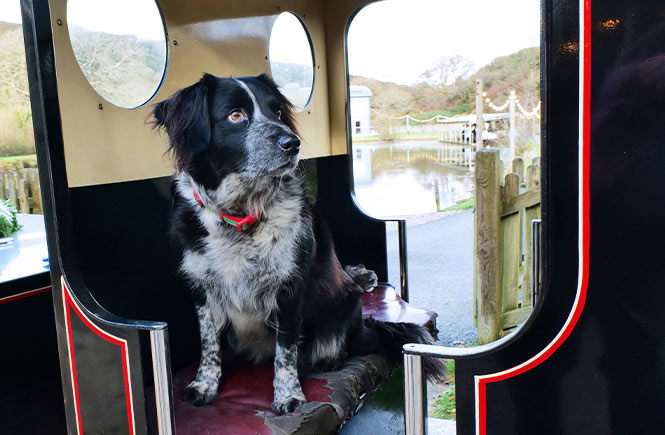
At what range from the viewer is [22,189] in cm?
413

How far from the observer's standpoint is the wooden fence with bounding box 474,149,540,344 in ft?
13.4

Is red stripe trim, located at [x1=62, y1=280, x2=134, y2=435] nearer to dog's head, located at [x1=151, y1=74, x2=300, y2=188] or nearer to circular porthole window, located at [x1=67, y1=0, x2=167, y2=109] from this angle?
dog's head, located at [x1=151, y1=74, x2=300, y2=188]

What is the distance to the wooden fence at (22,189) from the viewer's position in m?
4.05

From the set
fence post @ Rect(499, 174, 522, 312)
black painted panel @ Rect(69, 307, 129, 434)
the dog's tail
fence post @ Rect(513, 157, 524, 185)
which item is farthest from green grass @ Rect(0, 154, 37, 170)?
fence post @ Rect(513, 157, 524, 185)

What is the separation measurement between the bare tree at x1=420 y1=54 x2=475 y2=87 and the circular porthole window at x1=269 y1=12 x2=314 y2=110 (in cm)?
257

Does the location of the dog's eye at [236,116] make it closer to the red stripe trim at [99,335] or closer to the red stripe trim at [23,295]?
the red stripe trim at [99,335]

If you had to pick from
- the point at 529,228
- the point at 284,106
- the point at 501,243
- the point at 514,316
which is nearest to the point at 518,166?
the point at 529,228

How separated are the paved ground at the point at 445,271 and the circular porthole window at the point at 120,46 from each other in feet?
9.70

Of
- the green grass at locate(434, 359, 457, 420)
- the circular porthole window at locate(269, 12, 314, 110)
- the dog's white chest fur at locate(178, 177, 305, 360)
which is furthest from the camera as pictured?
the green grass at locate(434, 359, 457, 420)

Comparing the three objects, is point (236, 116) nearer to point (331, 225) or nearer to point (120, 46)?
point (120, 46)

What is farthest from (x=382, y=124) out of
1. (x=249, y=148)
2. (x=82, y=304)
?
(x=82, y=304)

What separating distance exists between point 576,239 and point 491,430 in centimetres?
49

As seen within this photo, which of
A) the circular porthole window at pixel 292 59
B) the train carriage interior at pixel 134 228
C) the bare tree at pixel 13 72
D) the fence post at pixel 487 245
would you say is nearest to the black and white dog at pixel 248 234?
the train carriage interior at pixel 134 228

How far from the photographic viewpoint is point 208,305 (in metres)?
1.97
